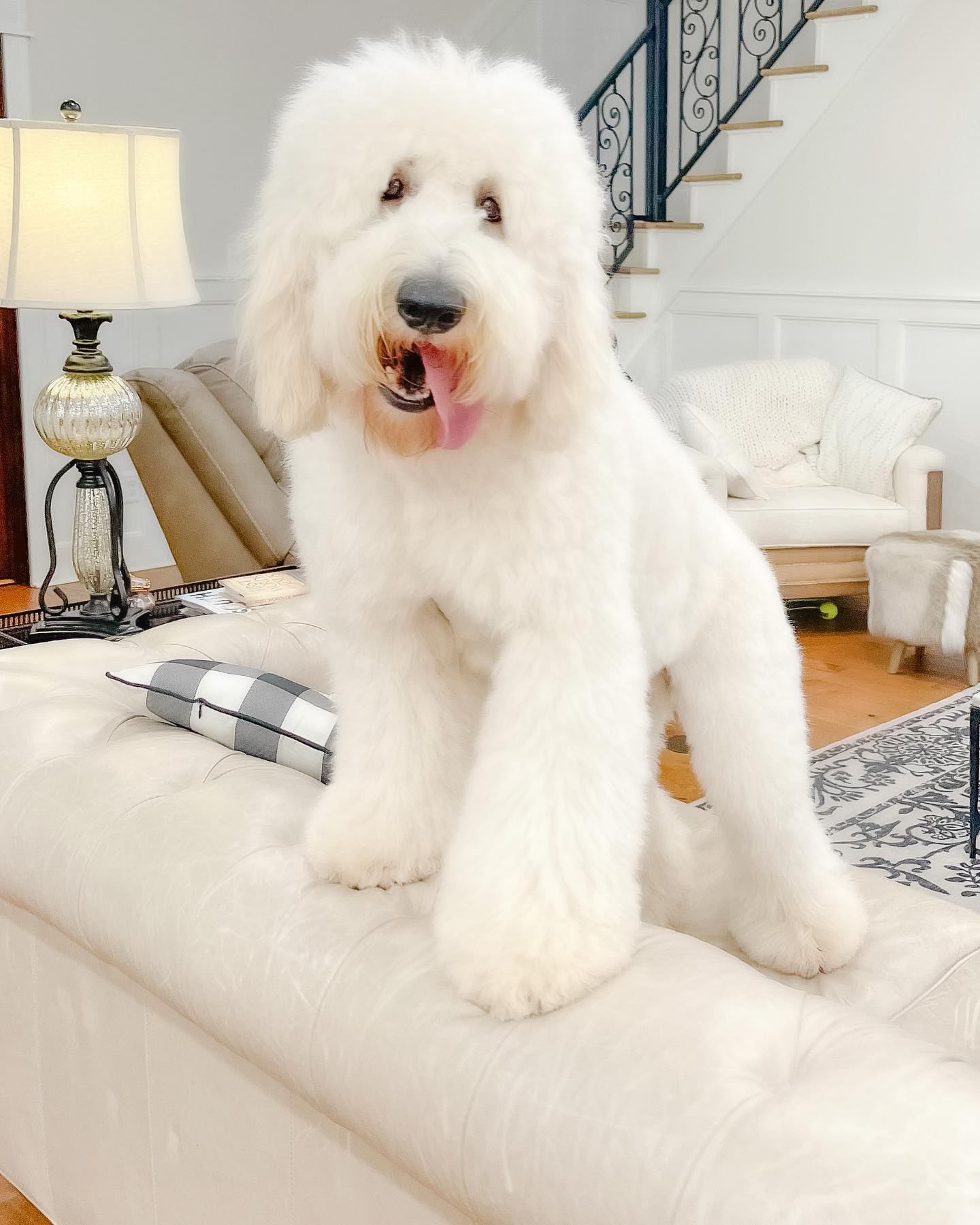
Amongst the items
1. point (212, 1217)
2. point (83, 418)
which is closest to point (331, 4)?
point (83, 418)

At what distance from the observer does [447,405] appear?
99 cm

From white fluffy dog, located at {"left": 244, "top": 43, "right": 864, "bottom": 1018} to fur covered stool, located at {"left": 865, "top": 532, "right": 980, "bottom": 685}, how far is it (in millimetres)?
3148

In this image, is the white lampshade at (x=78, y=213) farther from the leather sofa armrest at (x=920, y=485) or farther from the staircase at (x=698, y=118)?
the staircase at (x=698, y=118)

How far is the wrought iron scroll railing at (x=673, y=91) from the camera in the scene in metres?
6.42

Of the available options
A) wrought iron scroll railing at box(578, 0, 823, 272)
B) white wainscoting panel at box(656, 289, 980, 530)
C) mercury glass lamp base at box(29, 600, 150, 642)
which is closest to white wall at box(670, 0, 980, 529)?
white wainscoting panel at box(656, 289, 980, 530)

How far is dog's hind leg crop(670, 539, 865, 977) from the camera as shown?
54.4 inches

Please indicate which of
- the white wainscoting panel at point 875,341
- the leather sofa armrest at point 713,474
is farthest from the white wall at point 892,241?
the leather sofa armrest at point 713,474

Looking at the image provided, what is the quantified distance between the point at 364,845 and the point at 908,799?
252cm

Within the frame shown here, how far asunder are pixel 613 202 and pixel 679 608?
244 inches

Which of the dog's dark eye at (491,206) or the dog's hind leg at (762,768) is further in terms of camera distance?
the dog's hind leg at (762,768)

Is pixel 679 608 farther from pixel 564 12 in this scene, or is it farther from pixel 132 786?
pixel 564 12

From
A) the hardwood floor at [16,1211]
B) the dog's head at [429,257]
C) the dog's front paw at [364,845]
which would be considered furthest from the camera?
the hardwood floor at [16,1211]

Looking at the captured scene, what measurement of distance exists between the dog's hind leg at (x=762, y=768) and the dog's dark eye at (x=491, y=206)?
1.75 ft

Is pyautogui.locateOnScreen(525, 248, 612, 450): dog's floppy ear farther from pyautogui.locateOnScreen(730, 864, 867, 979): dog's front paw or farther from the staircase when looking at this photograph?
the staircase
